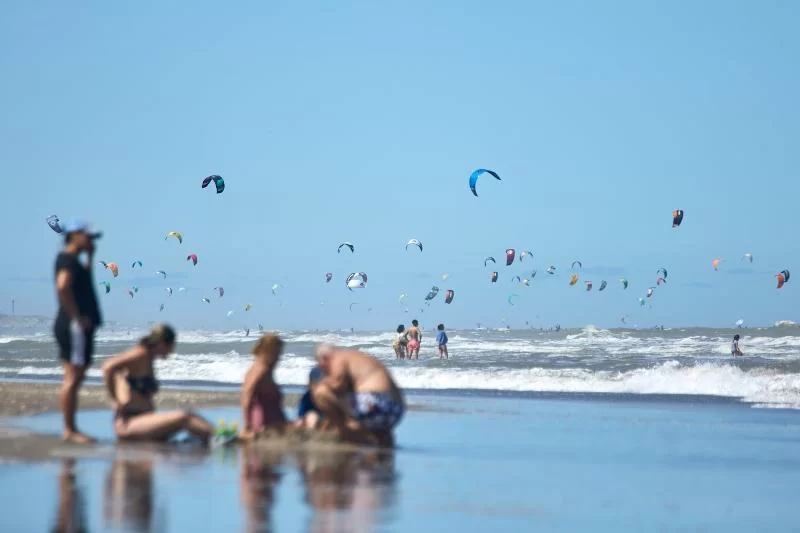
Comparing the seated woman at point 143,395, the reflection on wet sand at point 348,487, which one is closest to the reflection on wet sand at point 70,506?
the reflection on wet sand at point 348,487

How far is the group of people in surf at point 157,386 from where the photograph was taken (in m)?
8.40

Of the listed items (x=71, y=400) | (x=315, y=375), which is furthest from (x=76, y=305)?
(x=315, y=375)

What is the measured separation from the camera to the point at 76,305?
27.3 ft

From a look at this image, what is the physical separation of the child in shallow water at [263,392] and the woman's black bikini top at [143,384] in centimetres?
74

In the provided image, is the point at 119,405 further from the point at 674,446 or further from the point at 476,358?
the point at 476,358

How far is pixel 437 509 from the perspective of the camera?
6582 millimetres

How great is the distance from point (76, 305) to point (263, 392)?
5.66ft

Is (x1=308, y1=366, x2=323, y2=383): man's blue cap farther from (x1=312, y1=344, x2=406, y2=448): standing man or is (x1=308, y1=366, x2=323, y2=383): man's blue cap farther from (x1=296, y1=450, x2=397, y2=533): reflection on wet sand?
(x1=296, y1=450, x2=397, y2=533): reflection on wet sand

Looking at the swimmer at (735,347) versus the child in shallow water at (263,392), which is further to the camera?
the swimmer at (735,347)

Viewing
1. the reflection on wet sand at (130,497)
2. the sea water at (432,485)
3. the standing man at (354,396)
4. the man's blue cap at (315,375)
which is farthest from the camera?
the man's blue cap at (315,375)

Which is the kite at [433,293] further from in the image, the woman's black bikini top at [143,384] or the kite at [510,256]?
the woman's black bikini top at [143,384]

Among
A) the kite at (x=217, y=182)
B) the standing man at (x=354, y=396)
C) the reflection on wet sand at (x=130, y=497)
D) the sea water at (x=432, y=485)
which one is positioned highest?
the kite at (x=217, y=182)

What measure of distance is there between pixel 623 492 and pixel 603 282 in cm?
5917

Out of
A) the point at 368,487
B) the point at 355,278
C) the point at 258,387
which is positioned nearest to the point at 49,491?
the point at 368,487
